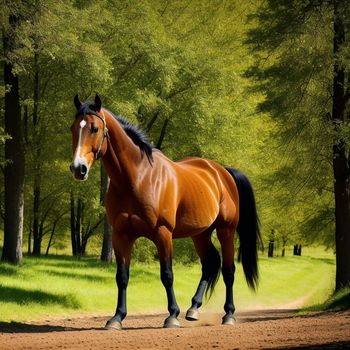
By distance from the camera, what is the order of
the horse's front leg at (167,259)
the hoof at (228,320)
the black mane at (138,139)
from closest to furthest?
1. the horse's front leg at (167,259)
2. the black mane at (138,139)
3. the hoof at (228,320)

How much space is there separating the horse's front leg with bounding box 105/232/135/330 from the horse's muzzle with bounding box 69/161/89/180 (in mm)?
1204

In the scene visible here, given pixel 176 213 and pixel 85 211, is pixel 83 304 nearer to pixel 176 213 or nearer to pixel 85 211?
pixel 176 213

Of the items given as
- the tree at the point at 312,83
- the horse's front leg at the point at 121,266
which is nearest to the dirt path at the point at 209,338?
the horse's front leg at the point at 121,266

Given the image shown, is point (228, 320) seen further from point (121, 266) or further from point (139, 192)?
point (139, 192)

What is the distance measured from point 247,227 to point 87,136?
14.7 feet

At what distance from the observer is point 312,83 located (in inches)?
775

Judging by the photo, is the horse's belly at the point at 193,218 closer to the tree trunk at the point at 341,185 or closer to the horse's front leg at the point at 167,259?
the horse's front leg at the point at 167,259

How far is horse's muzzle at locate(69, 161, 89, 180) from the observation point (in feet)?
29.6

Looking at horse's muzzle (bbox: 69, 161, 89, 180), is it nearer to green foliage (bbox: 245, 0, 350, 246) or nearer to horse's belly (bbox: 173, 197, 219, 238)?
horse's belly (bbox: 173, 197, 219, 238)

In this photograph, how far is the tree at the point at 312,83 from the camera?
17.8 m

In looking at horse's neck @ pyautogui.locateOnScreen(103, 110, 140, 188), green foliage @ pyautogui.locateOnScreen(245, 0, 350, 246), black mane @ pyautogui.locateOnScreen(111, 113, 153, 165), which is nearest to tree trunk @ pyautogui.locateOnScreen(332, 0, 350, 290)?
green foliage @ pyautogui.locateOnScreen(245, 0, 350, 246)

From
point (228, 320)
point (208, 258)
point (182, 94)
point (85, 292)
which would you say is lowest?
point (85, 292)

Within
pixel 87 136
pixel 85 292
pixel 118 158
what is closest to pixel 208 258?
pixel 118 158

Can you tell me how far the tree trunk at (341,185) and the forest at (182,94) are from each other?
0.04m
